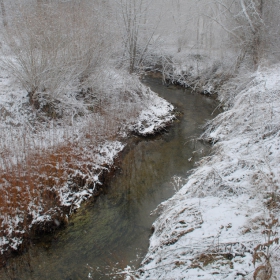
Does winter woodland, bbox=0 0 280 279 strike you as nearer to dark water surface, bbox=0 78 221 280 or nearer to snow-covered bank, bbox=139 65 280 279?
snow-covered bank, bbox=139 65 280 279

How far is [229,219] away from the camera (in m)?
3.32

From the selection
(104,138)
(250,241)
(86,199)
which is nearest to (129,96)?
(104,138)

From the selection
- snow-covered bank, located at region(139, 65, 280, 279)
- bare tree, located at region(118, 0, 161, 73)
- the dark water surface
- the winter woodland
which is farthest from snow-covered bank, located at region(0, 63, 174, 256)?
snow-covered bank, located at region(139, 65, 280, 279)

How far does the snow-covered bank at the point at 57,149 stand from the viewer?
4.79m

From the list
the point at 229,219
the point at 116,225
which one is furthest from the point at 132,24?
the point at 229,219

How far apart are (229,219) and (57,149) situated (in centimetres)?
444

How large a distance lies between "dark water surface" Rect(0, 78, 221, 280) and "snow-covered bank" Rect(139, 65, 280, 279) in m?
0.72

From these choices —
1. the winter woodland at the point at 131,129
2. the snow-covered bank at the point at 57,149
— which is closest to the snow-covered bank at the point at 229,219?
the winter woodland at the point at 131,129

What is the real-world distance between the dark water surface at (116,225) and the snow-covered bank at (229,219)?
72cm

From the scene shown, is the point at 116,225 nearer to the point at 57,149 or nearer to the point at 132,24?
the point at 57,149

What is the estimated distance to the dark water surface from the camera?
4.12 meters

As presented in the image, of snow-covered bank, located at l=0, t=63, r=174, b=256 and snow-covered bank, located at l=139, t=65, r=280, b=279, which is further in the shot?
snow-covered bank, located at l=0, t=63, r=174, b=256

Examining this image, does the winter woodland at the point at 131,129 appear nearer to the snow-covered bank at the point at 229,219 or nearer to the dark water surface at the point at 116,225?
the snow-covered bank at the point at 229,219

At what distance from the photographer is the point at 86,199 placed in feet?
18.9
